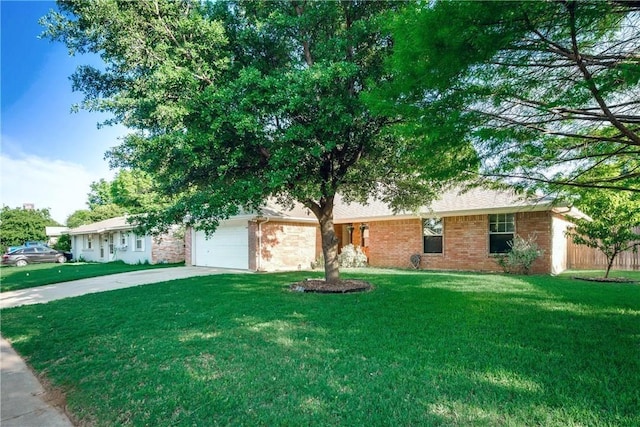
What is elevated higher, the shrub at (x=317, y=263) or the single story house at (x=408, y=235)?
the single story house at (x=408, y=235)

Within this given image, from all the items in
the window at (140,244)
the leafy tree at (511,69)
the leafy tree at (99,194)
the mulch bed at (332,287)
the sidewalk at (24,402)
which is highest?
the leafy tree at (99,194)

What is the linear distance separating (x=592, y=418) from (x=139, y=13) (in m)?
10.3

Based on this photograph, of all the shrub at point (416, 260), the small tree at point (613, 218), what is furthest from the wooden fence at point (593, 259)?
the shrub at point (416, 260)

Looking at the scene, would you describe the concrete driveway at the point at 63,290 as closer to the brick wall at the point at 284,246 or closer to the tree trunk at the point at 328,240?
the brick wall at the point at 284,246

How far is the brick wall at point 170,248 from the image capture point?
74.4 feet

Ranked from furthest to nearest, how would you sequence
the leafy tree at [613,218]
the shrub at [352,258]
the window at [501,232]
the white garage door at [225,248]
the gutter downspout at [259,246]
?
1. the shrub at [352,258]
2. the white garage door at [225,248]
3. the gutter downspout at [259,246]
4. the window at [501,232]
5. the leafy tree at [613,218]

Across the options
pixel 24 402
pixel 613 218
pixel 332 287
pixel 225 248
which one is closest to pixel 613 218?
pixel 613 218

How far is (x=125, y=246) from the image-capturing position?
2514 centimetres

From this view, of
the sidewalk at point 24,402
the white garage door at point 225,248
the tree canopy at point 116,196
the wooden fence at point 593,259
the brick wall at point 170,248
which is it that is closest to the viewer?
the sidewalk at point 24,402

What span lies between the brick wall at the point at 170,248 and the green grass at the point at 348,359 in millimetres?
14687

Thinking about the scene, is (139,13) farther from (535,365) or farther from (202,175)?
(535,365)

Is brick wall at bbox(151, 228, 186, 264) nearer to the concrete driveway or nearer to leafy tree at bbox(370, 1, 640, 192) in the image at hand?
the concrete driveway

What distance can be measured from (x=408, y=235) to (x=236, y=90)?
1181cm

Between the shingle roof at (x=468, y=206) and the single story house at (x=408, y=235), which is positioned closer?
the shingle roof at (x=468, y=206)
